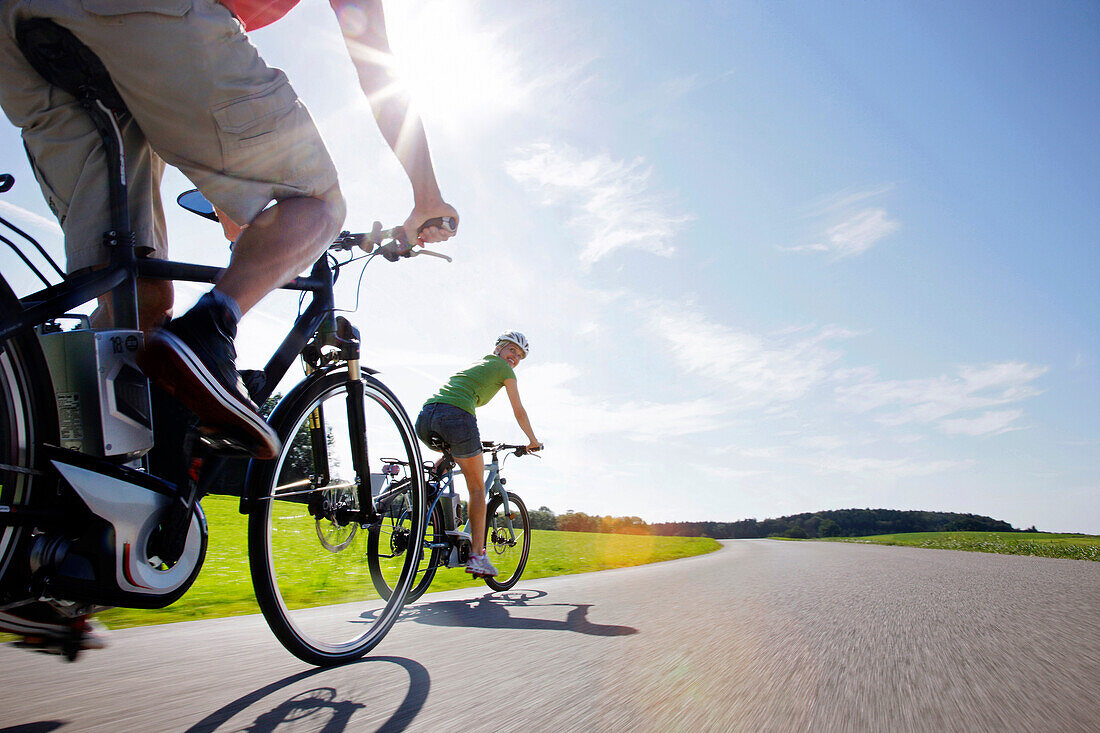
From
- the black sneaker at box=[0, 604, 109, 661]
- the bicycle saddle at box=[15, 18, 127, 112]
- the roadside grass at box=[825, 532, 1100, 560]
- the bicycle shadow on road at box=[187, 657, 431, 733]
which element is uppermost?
the bicycle saddle at box=[15, 18, 127, 112]

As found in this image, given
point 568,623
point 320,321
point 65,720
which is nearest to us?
point 65,720

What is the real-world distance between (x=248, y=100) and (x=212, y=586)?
10.9ft

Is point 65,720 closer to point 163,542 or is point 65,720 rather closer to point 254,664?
point 163,542

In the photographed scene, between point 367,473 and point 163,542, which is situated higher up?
point 367,473

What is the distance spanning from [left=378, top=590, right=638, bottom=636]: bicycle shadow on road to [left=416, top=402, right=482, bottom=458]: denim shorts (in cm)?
125

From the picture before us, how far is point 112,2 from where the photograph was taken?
142 cm

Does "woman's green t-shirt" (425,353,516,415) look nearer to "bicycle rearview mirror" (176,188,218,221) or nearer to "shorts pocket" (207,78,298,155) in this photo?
"bicycle rearview mirror" (176,188,218,221)

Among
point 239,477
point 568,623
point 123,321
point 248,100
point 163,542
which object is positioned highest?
point 248,100

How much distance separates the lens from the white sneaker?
491cm

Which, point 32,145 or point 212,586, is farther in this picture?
point 212,586

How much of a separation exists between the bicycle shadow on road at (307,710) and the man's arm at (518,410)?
4.09 meters

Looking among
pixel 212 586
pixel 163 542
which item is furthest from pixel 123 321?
pixel 212 586

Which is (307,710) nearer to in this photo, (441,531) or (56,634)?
(56,634)

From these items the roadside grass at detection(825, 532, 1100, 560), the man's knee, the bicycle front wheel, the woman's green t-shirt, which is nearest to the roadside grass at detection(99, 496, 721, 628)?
the bicycle front wheel
